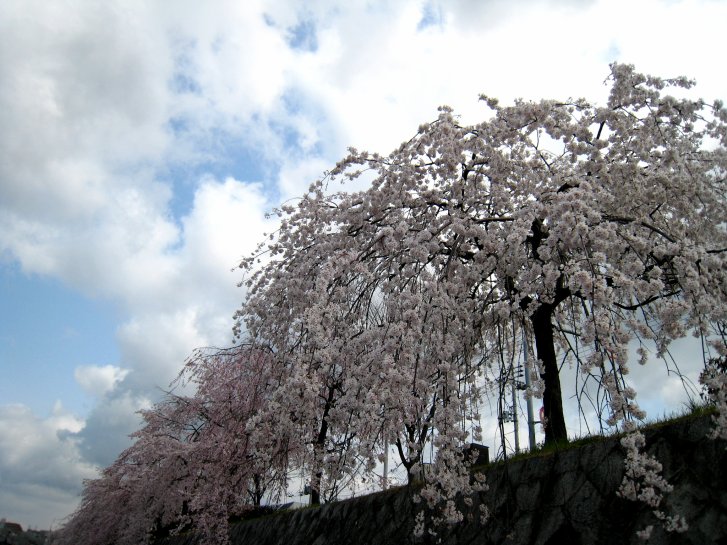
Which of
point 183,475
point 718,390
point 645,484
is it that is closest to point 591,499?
point 645,484

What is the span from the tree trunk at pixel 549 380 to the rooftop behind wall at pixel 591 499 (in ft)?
2.62

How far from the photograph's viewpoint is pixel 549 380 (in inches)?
259

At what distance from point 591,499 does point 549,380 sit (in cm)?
192

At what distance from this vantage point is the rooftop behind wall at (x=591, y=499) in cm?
409

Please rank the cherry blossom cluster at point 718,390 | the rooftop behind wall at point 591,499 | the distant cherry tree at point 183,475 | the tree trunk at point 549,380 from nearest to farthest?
the cherry blossom cluster at point 718,390, the rooftop behind wall at point 591,499, the tree trunk at point 549,380, the distant cherry tree at point 183,475

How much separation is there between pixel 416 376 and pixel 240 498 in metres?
8.12

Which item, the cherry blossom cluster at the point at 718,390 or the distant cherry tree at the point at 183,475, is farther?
the distant cherry tree at the point at 183,475

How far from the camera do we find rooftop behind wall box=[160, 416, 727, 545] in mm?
4094

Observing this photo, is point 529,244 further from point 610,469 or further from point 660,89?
point 610,469

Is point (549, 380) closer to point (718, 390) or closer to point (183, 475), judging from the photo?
point (718, 390)

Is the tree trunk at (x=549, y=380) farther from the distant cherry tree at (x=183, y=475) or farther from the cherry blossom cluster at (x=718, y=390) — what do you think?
the distant cherry tree at (x=183, y=475)

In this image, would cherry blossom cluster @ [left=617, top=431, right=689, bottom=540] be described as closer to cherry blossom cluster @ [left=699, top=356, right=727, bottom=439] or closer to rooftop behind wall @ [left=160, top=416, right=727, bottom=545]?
rooftop behind wall @ [left=160, top=416, right=727, bottom=545]

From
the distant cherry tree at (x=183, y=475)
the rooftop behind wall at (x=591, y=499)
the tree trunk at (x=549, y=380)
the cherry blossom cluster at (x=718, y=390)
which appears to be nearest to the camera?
the cherry blossom cluster at (x=718, y=390)

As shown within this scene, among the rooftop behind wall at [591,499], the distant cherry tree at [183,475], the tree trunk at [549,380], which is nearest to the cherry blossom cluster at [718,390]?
the rooftop behind wall at [591,499]
